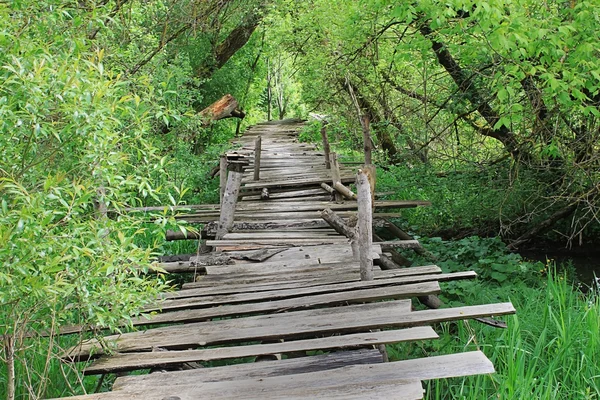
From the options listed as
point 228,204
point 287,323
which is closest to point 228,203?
point 228,204

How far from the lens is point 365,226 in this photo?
4.71 m

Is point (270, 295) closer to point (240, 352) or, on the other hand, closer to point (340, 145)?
point (240, 352)

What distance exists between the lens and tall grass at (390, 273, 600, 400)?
12.6 feet

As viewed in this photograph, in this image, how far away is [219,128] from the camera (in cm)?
1928

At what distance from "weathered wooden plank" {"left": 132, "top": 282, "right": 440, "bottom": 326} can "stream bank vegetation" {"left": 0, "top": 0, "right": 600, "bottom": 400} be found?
51 centimetres

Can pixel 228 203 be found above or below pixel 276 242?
above

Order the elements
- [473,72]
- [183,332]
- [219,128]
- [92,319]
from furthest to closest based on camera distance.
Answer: [219,128]
[473,72]
[183,332]
[92,319]

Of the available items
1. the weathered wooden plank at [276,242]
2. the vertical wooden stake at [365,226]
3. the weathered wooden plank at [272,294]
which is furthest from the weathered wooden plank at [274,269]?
the weathered wooden plank at [276,242]

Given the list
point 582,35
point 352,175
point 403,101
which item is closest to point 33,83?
point 582,35

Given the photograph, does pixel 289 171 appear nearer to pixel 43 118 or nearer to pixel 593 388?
pixel 593 388

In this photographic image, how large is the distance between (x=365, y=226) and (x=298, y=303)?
0.82 metres

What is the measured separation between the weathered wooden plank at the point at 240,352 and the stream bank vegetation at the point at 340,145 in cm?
22

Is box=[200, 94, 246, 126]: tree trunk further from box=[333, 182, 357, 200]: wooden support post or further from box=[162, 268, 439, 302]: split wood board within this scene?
box=[162, 268, 439, 302]: split wood board

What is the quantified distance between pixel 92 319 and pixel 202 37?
39.1 ft
